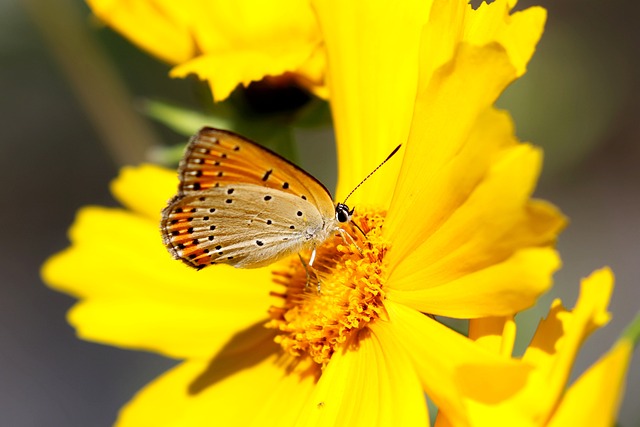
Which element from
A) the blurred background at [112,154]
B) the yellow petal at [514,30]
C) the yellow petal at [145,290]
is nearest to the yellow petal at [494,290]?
the yellow petal at [514,30]

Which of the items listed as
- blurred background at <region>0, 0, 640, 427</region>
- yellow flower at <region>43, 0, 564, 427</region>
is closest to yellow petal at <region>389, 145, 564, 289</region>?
yellow flower at <region>43, 0, 564, 427</region>

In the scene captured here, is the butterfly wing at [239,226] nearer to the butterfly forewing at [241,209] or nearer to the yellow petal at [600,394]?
the butterfly forewing at [241,209]

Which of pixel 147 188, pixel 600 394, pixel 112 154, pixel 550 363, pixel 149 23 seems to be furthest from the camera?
pixel 112 154

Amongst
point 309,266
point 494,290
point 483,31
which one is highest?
point 483,31

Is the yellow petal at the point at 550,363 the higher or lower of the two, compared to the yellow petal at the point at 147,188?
lower

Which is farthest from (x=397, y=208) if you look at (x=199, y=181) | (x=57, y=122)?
(x=57, y=122)

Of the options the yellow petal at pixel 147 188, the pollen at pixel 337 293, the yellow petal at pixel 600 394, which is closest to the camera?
the yellow petal at pixel 600 394

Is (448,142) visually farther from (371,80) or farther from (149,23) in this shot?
(149,23)

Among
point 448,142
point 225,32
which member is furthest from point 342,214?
point 225,32
